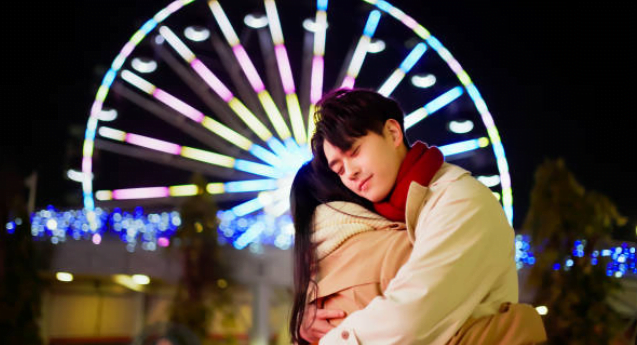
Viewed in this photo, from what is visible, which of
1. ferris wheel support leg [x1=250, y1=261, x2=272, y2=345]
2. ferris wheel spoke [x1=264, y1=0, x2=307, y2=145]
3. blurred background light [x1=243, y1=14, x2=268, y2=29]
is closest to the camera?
ferris wheel spoke [x1=264, y1=0, x2=307, y2=145]

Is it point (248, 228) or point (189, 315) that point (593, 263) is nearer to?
point (248, 228)

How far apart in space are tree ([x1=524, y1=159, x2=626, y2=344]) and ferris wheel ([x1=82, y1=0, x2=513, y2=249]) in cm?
50

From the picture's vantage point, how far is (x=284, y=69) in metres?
8.56

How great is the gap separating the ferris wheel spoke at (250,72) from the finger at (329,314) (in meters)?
6.78

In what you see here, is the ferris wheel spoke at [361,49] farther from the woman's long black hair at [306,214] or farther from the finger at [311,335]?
the finger at [311,335]

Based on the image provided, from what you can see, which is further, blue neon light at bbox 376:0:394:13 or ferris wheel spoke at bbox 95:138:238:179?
blue neon light at bbox 376:0:394:13

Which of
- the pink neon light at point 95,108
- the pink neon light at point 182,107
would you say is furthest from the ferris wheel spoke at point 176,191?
the pink neon light at point 95,108

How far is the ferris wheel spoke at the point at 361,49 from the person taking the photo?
27.7ft

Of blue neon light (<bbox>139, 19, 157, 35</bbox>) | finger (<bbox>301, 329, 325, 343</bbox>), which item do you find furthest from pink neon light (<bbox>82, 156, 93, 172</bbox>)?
finger (<bbox>301, 329, 325, 343</bbox>)

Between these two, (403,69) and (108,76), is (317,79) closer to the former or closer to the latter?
(403,69)

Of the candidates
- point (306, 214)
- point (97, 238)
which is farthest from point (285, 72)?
point (306, 214)

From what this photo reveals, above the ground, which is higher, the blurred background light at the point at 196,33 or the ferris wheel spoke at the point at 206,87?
the blurred background light at the point at 196,33

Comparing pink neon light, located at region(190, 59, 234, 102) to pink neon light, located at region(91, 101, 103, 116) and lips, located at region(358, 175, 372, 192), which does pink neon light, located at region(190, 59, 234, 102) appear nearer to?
pink neon light, located at region(91, 101, 103, 116)

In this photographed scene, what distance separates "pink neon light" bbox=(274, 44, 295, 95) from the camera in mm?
8398
